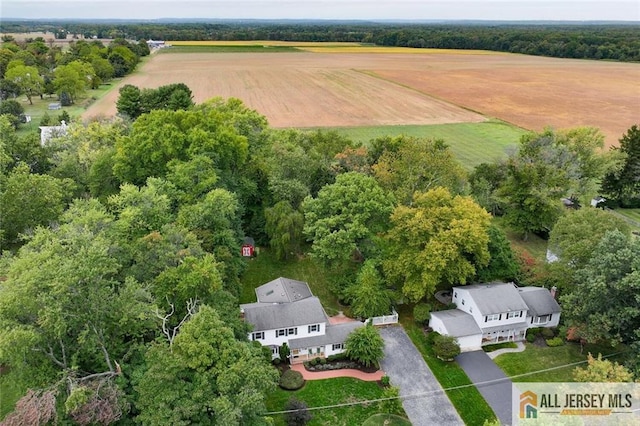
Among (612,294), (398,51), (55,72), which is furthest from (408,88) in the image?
(612,294)

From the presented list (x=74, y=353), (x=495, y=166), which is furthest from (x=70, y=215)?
(x=495, y=166)

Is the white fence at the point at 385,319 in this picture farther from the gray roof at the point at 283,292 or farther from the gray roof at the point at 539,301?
the gray roof at the point at 539,301

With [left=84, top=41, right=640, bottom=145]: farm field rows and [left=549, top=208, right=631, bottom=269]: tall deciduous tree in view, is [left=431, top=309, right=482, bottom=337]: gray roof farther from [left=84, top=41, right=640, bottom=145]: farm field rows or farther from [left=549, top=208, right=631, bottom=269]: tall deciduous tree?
[left=84, top=41, right=640, bottom=145]: farm field rows

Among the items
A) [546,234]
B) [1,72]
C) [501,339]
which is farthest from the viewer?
[1,72]

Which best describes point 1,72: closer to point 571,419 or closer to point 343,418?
point 343,418

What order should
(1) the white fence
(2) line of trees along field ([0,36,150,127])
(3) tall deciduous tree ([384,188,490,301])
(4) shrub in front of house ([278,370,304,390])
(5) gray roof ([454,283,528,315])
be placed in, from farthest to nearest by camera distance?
(2) line of trees along field ([0,36,150,127])
(1) the white fence
(3) tall deciduous tree ([384,188,490,301])
(5) gray roof ([454,283,528,315])
(4) shrub in front of house ([278,370,304,390])

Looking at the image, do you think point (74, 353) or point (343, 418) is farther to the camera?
point (343, 418)

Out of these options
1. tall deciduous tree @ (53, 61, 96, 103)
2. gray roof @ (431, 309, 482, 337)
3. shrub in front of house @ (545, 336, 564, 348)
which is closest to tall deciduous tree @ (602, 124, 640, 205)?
shrub in front of house @ (545, 336, 564, 348)

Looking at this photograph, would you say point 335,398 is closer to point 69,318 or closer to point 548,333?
point 69,318
